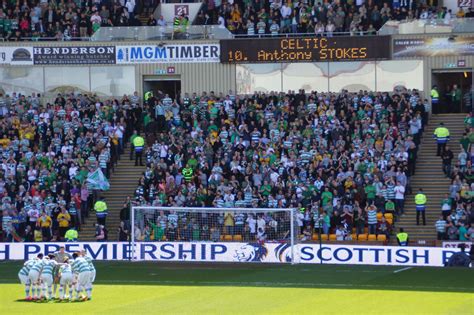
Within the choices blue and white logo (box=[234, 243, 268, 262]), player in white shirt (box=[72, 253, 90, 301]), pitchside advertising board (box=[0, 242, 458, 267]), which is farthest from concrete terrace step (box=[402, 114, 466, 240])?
player in white shirt (box=[72, 253, 90, 301])

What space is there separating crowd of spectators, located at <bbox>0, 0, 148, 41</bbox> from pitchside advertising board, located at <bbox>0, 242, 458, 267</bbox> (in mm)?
14889

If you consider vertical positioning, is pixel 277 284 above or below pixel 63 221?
below

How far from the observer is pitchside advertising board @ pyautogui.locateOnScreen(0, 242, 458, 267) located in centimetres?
4131

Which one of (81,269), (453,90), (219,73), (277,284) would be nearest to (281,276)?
(277,284)

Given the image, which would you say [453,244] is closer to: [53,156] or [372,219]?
[372,219]

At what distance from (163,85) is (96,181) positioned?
30.5ft

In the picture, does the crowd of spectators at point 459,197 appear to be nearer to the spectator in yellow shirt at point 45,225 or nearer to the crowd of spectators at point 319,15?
the crowd of spectators at point 319,15

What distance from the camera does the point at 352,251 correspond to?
42156mm

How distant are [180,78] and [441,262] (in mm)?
19417

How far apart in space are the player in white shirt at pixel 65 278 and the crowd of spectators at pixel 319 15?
77.3 feet

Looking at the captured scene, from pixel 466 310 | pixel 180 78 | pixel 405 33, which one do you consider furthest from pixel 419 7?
pixel 466 310

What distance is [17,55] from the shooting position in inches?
2238

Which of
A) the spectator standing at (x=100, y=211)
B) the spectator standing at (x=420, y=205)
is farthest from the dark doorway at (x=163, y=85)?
the spectator standing at (x=420, y=205)

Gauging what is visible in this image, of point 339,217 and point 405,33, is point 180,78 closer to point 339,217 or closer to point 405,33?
point 405,33
